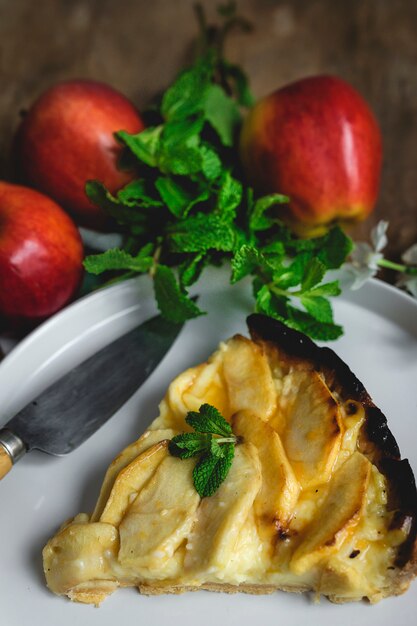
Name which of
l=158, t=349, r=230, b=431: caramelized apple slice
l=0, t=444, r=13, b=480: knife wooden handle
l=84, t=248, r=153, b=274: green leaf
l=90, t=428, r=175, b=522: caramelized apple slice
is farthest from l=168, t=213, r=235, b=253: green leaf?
l=0, t=444, r=13, b=480: knife wooden handle

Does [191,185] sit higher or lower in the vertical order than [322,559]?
higher

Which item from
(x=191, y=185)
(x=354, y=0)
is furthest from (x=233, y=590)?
(x=354, y=0)

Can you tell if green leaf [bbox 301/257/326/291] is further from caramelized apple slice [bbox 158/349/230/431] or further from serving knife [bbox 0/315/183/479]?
serving knife [bbox 0/315/183/479]

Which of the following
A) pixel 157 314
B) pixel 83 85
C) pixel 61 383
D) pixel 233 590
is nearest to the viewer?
pixel 233 590

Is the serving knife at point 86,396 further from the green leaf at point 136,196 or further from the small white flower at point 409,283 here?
the small white flower at point 409,283

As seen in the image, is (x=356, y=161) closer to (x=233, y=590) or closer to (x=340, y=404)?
(x=340, y=404)

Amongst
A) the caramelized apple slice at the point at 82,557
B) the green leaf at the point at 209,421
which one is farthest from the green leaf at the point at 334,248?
the caramelized apple slice at the point at 82,557
